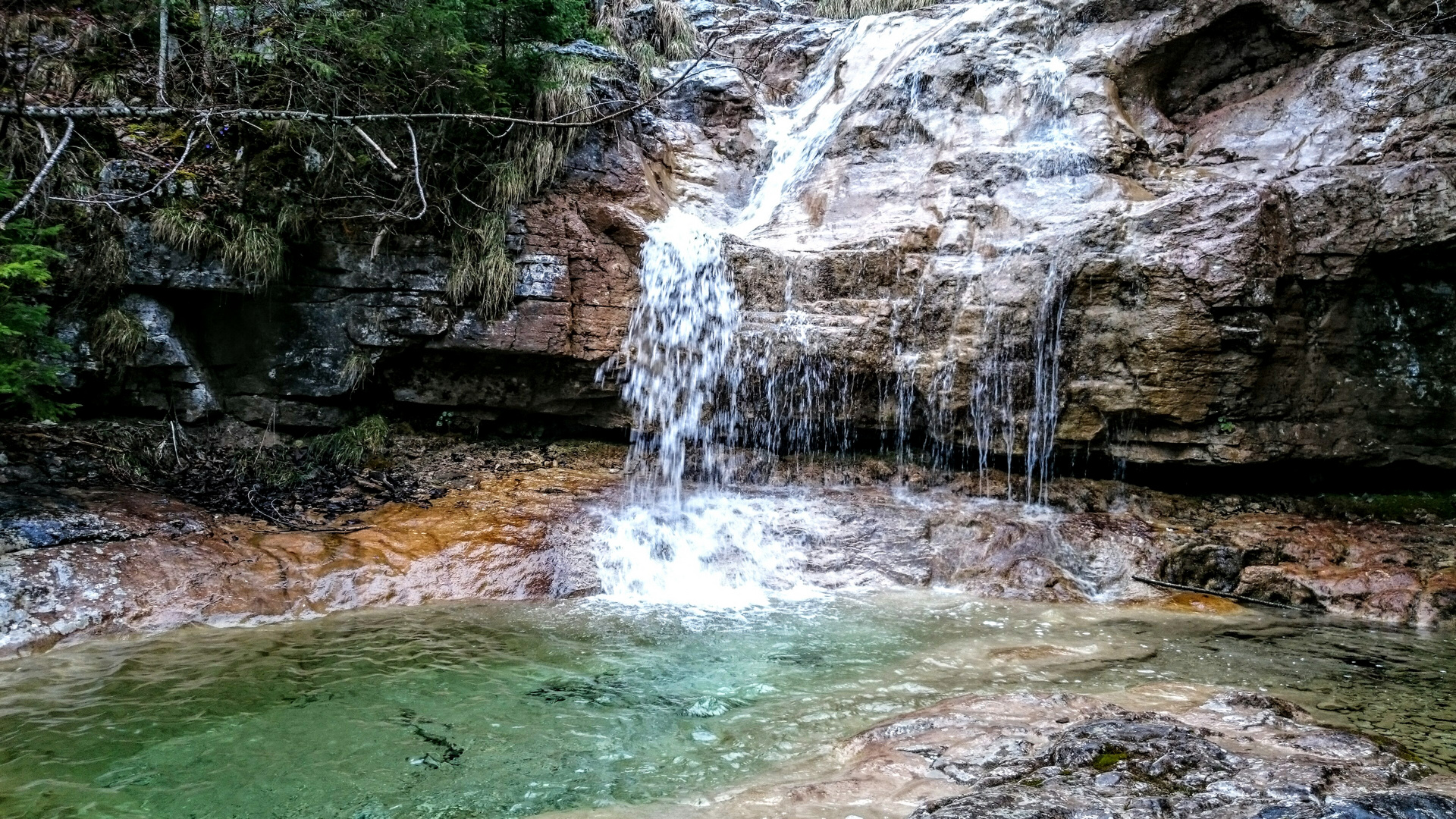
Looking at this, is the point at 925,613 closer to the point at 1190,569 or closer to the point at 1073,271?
the point at 1190,569

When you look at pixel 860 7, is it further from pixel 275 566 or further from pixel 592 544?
pixel 275 566

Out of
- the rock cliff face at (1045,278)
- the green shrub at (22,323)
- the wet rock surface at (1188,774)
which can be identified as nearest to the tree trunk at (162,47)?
the rock cliff face at (1045,278)

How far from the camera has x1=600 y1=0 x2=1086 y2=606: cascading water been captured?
6.66 meters

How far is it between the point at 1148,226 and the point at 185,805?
7.76 m

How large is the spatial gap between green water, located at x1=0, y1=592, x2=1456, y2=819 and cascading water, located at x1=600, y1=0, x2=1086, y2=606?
3.54 ft

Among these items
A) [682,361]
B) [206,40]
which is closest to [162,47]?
[206,40]

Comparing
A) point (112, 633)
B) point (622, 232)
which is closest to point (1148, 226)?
point (622, 232)

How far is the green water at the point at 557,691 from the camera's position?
304cm

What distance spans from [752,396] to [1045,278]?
9.86 ft

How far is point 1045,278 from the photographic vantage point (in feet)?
24.0

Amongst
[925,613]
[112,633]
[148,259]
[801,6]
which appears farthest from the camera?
[801,6]

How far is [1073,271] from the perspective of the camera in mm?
7195

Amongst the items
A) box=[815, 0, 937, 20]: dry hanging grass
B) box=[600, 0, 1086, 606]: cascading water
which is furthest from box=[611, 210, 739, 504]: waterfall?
box=[815, 0, 937, 20]: dry hanging grass

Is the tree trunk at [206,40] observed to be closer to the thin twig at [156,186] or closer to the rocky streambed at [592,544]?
the thin twig at [156,186]
